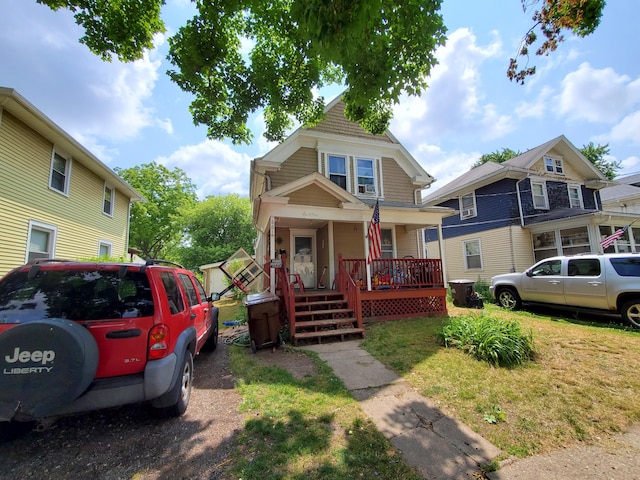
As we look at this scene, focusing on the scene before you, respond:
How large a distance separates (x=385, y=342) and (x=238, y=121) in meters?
6.71

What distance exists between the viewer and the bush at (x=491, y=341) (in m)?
4.66

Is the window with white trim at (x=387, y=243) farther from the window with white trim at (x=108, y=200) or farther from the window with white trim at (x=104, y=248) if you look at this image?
the window with white trim at (x=108, y=200)

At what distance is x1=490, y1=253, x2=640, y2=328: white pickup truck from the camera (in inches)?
266

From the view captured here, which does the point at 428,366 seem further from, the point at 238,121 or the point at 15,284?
the point at 238,121

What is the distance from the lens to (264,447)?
2.64 m

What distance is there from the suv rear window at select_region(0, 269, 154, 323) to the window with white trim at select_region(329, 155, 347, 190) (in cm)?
874

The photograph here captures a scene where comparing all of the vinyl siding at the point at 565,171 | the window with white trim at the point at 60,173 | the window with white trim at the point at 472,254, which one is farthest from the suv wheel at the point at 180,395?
the vinyl siding at the point at 565,171

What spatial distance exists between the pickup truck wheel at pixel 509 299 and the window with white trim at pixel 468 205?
6609 millimetres

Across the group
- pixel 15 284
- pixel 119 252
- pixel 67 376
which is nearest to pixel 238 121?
pixel 15 284

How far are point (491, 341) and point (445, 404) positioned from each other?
2.00 metres

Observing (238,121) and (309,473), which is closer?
(309,473)

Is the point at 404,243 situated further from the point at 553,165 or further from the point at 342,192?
the point at 553,165

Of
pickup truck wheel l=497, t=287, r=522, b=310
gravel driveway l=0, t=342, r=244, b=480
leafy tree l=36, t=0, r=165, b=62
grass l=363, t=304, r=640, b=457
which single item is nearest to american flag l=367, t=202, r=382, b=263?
grass l=363, t=304, r=640, b=457

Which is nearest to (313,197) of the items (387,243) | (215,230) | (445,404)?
(387,243)
